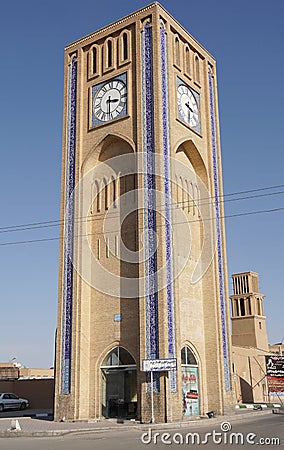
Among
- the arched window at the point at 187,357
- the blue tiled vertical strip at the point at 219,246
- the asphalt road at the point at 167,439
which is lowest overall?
the asphalt road at the point at 167,439

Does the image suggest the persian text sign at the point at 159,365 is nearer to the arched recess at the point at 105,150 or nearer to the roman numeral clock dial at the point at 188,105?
the arched recess at the point at 105,150

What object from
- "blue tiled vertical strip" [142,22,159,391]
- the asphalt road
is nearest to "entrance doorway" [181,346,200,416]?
"blue tiled vertical strip" [142,22,159,391]

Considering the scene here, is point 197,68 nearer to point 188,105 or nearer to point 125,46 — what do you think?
point 188,105

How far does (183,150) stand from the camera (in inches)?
888

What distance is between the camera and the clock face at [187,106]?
72.0 ft

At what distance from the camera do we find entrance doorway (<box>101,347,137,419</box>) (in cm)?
1889

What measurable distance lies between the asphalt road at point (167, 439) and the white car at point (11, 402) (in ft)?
41.1

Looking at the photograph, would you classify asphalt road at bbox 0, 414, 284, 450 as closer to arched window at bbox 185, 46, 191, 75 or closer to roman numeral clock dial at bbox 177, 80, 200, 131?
roman numeral clock dial at bbox 177, 80, 200, 131

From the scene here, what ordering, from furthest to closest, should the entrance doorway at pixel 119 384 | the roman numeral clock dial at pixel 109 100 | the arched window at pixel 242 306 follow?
1. the arched window at pixel 242 306
2. the roman numeral clock dial at pixel 109 100
3. the entrance doorway at pixel 119 384

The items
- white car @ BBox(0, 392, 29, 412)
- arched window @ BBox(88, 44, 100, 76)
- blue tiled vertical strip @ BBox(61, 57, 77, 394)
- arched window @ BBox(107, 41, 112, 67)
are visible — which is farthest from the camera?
white car @ BBox(0, 392, 29, 412)

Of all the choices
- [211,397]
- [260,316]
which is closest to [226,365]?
[211,397]

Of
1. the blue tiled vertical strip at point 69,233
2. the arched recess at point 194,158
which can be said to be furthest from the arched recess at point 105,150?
the arched recess at point 194,158

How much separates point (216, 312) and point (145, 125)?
7.57 metres

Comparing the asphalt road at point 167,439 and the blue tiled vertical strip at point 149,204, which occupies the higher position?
the blue tiled vertical strip at point 149,204
